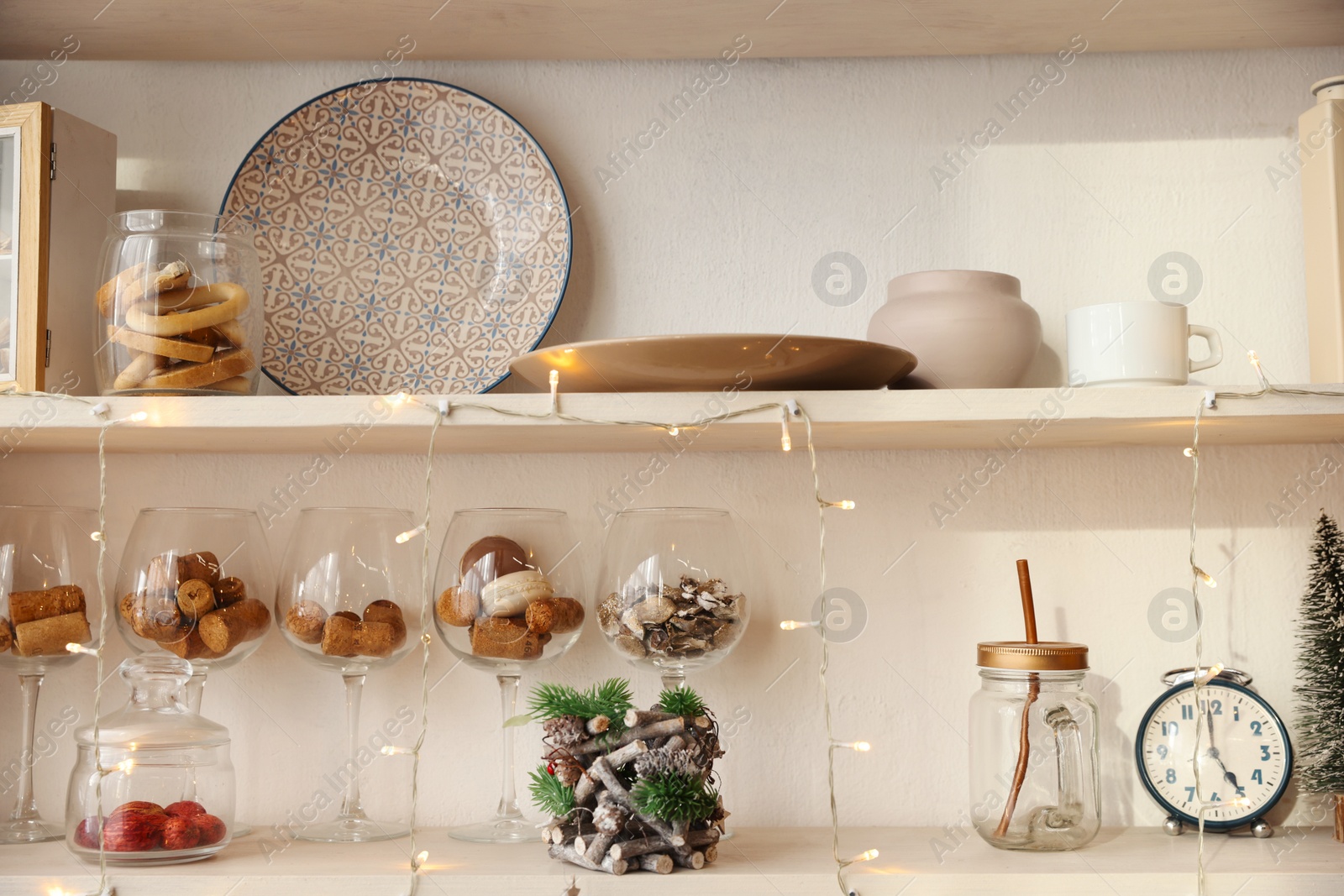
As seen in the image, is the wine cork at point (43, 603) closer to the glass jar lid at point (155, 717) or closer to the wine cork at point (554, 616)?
the glass jar lid at point (155, 717)

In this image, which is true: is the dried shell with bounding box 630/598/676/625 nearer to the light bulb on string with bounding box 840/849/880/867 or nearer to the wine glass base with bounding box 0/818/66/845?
the light bulb on string with bounding box 840/849/880/867

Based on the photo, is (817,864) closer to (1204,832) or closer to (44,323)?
(1204,832)

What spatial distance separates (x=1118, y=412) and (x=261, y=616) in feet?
2.31

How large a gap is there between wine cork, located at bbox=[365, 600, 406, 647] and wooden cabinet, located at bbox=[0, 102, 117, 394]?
317 millimetres

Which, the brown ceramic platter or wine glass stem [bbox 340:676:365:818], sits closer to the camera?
the brown ceramic platter

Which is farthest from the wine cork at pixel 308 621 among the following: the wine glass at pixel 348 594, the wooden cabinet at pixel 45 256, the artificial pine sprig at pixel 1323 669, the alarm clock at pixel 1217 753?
the artificial pine sprig at pixel 1323 669

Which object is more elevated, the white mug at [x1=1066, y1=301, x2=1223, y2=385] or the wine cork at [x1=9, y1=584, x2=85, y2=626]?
the white mug at [x1=1066, y1=301, x2=1223, y2=385]

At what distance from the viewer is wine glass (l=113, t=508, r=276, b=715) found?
84cm

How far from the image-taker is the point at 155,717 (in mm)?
834

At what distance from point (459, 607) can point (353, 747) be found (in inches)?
7.3

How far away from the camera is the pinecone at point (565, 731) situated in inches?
32.4

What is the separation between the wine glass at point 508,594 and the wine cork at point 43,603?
0.31 m

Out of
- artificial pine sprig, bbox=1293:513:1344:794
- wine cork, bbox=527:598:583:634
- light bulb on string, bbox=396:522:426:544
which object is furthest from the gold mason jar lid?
light bulb on string, bbox=396:522:426:544

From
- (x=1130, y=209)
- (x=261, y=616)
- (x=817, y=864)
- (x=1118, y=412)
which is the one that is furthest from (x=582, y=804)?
(x=1130, y=209)
